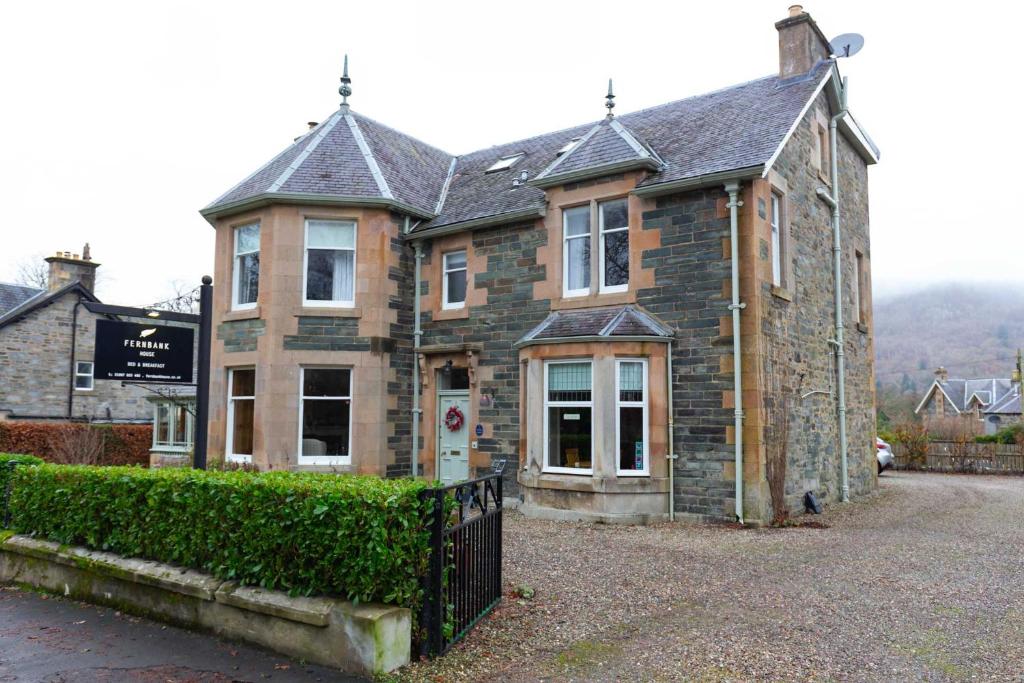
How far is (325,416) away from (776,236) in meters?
9.35

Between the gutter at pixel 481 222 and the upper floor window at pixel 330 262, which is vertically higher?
the gutter at pixel 481 222

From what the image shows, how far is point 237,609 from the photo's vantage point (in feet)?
18.3

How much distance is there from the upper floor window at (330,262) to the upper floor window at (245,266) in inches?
48.9

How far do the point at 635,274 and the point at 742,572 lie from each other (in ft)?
19.5

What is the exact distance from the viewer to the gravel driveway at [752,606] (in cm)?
529

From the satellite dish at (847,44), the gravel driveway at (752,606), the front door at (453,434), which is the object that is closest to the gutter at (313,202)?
the front door at (453,434)

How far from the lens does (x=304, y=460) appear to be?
14680 millimetres

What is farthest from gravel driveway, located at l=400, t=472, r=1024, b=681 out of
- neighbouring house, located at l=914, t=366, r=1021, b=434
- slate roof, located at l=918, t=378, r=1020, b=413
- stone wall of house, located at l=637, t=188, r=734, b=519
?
slate roof, located at l=918, t=378, r=1020, b=413

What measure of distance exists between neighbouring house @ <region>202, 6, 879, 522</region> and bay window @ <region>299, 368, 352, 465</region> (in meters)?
0.04

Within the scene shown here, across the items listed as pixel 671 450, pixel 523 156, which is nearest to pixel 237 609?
pixel 671 450

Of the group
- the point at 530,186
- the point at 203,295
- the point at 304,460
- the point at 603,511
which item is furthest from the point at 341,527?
the point at 530,186

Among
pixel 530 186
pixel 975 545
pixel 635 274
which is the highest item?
pixel 530 186

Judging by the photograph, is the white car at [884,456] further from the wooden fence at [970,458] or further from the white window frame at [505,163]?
the white window frame at [505,163]

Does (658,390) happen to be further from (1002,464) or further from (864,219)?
(1002,464)
